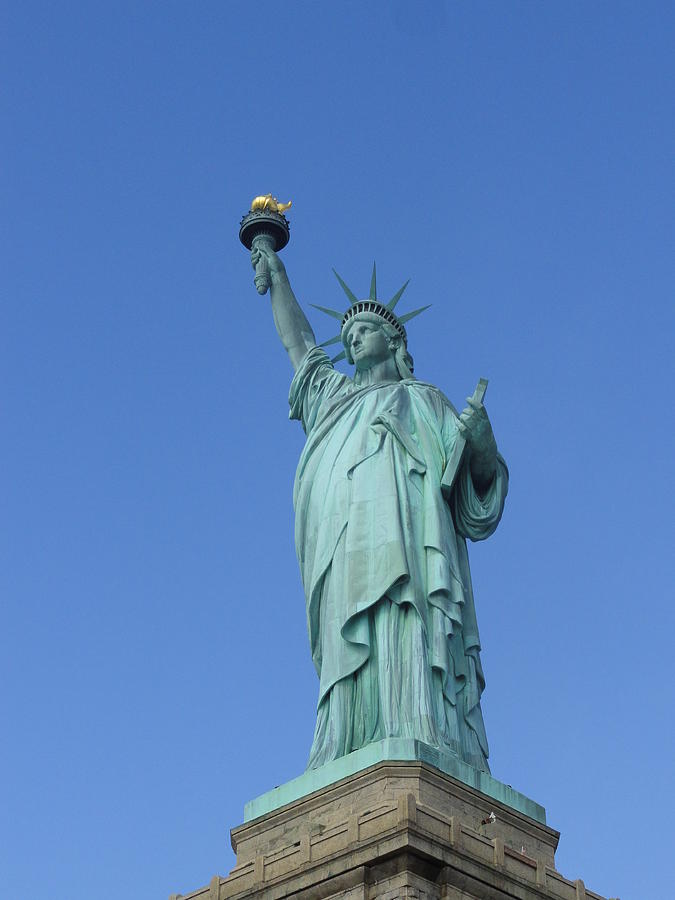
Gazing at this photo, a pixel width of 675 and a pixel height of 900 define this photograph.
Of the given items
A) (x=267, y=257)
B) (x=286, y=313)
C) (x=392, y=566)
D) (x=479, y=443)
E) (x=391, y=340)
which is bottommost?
(x=392, y=566)

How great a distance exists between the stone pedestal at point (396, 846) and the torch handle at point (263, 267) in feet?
27.5

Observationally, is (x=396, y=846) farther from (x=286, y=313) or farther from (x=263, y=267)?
(x=263, y=267)

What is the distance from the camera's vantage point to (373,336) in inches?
865

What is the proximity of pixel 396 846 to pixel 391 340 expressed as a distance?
8.08 m

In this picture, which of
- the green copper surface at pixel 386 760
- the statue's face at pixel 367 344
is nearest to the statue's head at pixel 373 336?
the statue's face at pixel 367 344

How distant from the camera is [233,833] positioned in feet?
59.7

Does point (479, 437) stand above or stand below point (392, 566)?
above

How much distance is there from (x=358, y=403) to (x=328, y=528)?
78.0 inches

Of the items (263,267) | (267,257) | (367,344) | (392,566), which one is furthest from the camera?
(267,257)

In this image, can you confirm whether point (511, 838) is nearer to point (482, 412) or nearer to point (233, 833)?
point (233, 833)

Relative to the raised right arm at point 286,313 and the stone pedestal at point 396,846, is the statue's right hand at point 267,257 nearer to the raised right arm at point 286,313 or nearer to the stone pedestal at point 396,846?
the raised right arm at point 286,313

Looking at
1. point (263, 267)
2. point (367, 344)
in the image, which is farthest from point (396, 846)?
point (263, 267)

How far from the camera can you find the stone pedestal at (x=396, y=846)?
15977mm

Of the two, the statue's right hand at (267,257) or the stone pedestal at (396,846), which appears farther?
the statue's right hand at (267,257)
